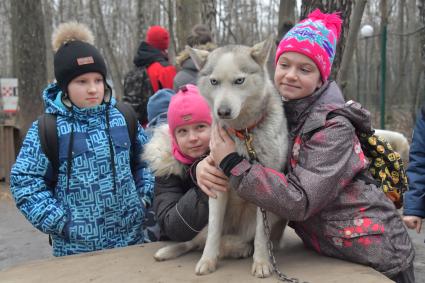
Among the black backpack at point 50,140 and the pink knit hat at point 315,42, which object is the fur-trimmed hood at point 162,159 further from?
the pink knit hat at point 315,42

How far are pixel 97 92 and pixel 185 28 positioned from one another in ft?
16.1

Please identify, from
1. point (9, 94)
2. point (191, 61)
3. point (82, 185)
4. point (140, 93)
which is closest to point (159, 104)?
point (191, 61)

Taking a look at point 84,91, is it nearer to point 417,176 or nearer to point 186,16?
point 417,176

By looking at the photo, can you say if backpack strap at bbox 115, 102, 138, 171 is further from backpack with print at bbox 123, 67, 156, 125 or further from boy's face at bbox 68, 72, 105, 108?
backpack with print at bbox 123, 67, 156, 125

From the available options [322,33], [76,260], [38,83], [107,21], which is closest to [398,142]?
Answer: [322,33]

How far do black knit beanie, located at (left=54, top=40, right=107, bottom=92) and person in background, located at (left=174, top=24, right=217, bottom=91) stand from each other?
1.30 meters

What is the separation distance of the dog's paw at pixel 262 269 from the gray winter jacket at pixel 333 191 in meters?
0.28

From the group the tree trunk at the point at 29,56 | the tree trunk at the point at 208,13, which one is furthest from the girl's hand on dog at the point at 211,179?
the tree trunk at the point at 29,56

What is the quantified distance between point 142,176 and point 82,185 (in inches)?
16.5

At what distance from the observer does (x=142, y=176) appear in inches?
121

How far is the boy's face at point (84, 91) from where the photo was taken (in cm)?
281

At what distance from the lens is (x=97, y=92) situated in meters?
2.85

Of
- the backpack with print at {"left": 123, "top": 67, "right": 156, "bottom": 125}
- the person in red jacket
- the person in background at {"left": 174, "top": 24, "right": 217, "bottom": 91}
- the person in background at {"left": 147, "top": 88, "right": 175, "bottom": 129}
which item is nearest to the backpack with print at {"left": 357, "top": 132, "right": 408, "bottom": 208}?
the person in background at {"left": 174, "top": 24, "right": 217, "bottom": 91}

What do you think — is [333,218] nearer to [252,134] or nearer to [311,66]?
[252,134]
